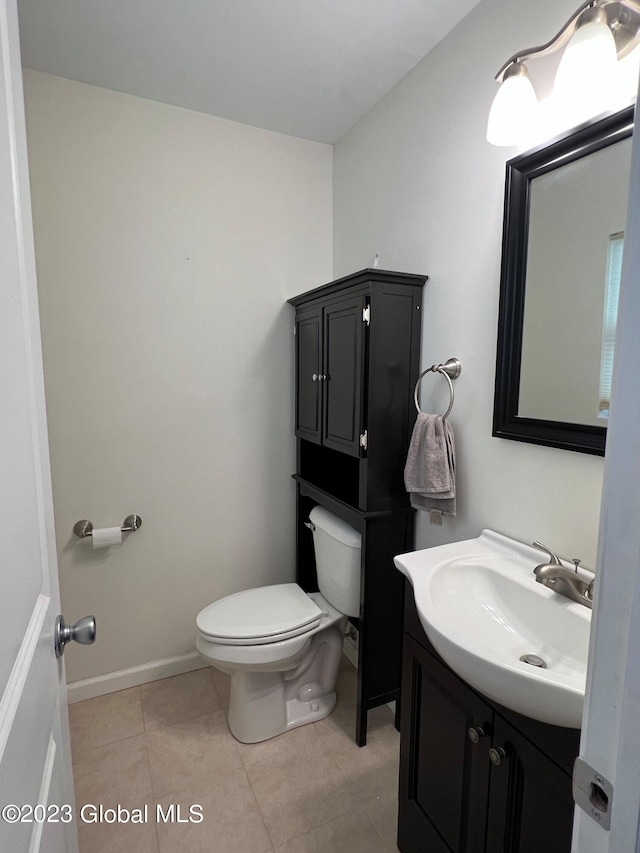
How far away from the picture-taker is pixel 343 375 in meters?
1.63

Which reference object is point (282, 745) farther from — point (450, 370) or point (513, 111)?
point (513, 111)

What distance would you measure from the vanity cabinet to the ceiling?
5.67 feet

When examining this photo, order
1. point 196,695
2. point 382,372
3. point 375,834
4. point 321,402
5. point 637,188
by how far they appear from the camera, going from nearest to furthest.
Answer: point 637,188, point 375,834, point 382,372, point 321,402, point 196,695

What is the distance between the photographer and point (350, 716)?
5.90ft

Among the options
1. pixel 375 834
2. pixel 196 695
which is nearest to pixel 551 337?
pixel 375 834

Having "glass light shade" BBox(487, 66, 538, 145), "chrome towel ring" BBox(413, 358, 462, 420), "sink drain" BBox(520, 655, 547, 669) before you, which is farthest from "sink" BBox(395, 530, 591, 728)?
"glass light shade" BBox(487, 66, 538, 145)

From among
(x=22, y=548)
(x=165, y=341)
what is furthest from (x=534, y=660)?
(x=165, y=341)

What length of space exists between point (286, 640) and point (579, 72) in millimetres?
1814

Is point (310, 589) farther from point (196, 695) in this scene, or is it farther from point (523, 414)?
point (523, 414)

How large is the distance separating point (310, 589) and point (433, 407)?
Answer: 3.82 feet

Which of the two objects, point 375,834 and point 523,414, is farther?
point 375,834

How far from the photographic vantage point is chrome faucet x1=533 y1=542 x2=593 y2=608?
3.16 feet

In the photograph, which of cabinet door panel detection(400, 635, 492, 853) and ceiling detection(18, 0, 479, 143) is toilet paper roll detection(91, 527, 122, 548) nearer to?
cabinet door panel detection(400, 635, 492, 853)

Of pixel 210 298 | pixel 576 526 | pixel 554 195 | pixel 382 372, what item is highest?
pixel 554 195
